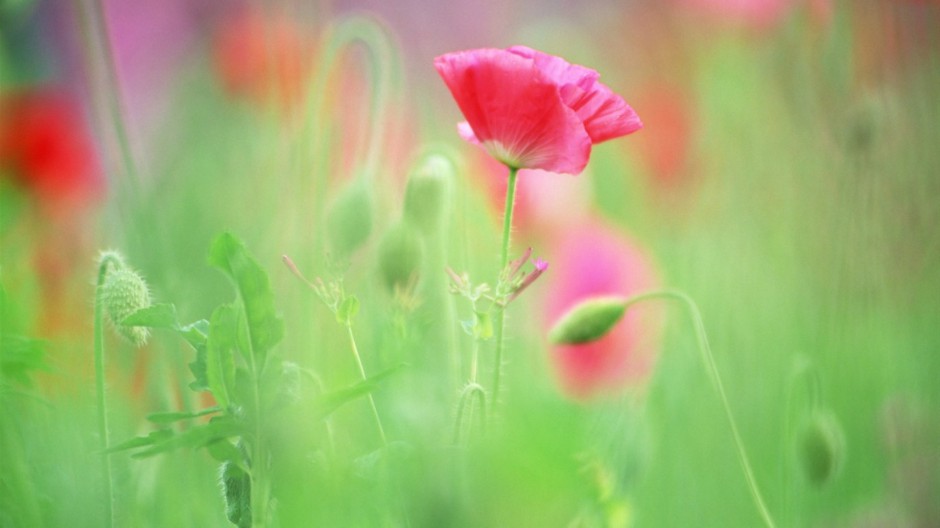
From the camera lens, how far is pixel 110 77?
1.85 ft

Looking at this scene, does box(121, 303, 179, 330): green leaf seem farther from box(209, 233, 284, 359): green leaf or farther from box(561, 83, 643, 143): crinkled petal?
box(561, 83, 643, 143): crinkled petal

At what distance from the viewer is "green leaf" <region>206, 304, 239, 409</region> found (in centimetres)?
41

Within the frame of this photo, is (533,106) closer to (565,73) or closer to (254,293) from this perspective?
(565,73)

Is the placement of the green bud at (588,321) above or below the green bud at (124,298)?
below

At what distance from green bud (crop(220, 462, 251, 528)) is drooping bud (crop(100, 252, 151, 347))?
0.08 meters

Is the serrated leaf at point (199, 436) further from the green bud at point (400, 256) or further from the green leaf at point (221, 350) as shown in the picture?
the green bud at point (400, 256)

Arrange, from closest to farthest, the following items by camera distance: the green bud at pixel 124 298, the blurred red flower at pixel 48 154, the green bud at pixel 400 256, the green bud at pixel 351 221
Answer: the green bud at pixel 124 298, the green bud at pixel 400 256, the green bud at pixel 351 221, the blurred red flower at pixel 48 154

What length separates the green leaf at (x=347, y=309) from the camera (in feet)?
1.46

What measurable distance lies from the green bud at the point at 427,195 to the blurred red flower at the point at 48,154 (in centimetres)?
61

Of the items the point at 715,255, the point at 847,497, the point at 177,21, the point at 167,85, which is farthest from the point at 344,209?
the point at 177,21

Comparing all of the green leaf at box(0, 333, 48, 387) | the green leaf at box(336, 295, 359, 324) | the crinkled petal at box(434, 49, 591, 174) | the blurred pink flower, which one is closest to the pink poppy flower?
the crinkled petal at box(434, 49, 591, 174)

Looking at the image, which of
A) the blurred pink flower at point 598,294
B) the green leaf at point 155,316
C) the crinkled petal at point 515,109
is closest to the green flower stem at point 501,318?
the crinkled petal at point 515,109

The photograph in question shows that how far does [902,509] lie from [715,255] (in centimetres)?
54

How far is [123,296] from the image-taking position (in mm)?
479
